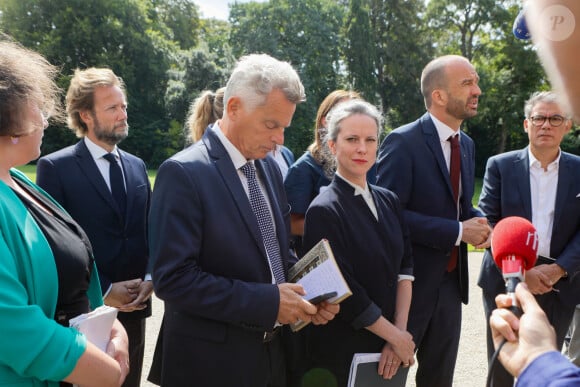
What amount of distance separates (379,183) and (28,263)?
8.71 feet

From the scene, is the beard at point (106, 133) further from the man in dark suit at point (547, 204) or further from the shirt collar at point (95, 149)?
the man in dark suit at point (547, 204)

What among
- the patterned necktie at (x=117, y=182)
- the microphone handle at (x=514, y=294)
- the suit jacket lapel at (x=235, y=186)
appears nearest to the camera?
the microphone handle at (x=514, y=294)

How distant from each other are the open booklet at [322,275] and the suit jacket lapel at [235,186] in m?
0.27

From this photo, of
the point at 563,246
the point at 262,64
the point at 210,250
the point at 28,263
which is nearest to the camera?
the point at 28,263

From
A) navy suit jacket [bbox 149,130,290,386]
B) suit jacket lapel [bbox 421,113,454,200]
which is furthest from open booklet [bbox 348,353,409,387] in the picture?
suit jacket lapel [bbox 421,113,454,200]

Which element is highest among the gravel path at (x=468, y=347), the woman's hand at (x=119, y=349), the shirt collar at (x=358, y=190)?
the shirt collar at (x=358, y=190)

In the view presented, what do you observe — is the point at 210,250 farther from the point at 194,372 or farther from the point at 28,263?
the point at 28,263

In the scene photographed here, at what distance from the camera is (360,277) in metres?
3.12

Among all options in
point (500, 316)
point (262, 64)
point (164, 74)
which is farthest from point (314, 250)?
point (164, 74)

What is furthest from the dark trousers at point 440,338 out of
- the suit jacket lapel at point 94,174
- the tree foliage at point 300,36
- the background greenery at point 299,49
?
the tree foliage at point 300,36

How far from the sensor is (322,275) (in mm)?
2557

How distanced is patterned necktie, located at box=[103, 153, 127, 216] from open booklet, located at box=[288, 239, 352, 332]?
1603 millimetres

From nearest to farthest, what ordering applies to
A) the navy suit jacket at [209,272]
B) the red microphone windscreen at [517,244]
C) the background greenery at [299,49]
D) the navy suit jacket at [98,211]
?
the red microphone windscreen at [517,244] < the navy suit jacket at [209,272] < the navy suit jacket at [98,211] < the background greenery at [299,49]

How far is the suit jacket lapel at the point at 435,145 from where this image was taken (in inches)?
149
